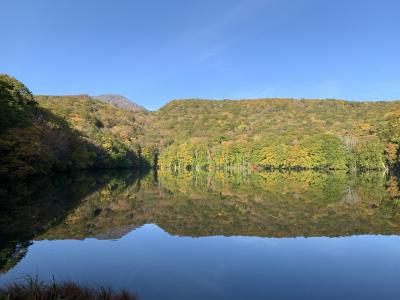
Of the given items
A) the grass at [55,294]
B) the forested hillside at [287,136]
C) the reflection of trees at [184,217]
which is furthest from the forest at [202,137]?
the grass at [55,294]

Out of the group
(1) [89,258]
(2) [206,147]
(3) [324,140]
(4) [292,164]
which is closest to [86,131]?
(2) [206,147]

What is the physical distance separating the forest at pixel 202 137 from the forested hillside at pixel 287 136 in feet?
1.13

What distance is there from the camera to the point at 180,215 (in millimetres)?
24938

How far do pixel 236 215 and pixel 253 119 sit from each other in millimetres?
155821

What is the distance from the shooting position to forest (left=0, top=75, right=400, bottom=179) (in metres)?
56.1

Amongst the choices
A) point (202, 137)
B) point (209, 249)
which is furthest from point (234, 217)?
point (202, 137)

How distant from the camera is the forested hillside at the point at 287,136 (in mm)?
105375

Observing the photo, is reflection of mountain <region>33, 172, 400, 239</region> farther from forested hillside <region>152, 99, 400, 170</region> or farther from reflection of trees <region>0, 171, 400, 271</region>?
forested hillside <region>152, 99, 400, 170</region>

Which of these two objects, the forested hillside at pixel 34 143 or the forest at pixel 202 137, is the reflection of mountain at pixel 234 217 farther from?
the forest at pixel 202 137

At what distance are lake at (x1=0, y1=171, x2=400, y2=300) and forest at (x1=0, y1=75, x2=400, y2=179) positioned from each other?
96.5 feet

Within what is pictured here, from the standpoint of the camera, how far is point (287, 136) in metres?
132

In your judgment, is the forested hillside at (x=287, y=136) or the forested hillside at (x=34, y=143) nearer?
the forested hillside at (x=34, y=143)

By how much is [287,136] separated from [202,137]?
4459 cm

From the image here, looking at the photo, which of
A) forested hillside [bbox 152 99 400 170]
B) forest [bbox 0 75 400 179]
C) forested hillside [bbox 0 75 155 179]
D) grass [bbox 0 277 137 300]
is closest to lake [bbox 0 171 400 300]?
grass [bbox 0 277 137 300]
